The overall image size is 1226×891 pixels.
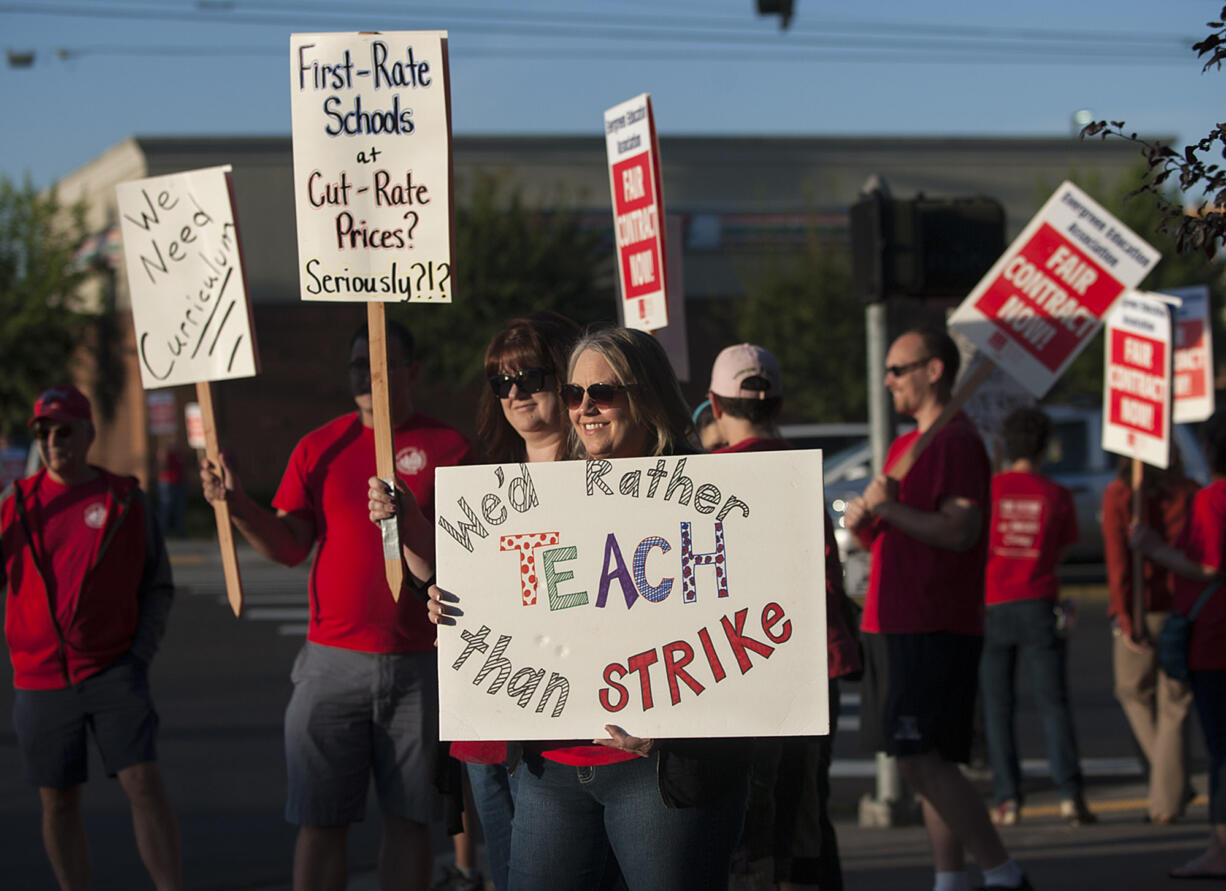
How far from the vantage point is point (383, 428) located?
4.00m

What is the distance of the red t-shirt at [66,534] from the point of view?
5.25m

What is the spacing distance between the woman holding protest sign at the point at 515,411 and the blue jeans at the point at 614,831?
2.24 ft

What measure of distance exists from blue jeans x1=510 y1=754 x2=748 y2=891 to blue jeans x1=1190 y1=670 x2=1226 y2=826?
3332 mm

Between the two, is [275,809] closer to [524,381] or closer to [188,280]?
[188,280]

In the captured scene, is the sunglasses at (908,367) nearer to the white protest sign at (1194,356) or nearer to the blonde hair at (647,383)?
the blonde hair at (647,383)

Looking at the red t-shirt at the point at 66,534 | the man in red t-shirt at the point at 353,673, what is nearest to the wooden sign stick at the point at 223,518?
the man in red t-shirt at the point at 353,673

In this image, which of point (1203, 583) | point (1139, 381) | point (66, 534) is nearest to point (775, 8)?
point (1139, 381)

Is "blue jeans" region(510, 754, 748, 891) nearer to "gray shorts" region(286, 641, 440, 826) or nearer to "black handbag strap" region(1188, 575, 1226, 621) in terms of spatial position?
"gray shorts" region(286, 641, 440, 826)

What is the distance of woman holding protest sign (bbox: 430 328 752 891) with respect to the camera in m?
3.23

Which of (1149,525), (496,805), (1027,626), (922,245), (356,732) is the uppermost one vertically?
(922,245)

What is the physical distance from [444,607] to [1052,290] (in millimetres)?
3203

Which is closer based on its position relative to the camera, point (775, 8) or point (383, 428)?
point (383, 428)

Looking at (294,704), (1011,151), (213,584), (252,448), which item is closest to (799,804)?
(294,704)

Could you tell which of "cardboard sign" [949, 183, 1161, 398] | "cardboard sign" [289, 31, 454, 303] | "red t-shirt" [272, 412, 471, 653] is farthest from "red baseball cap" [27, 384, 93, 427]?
"cardboard sign" [949, 183, 1161, 398]
